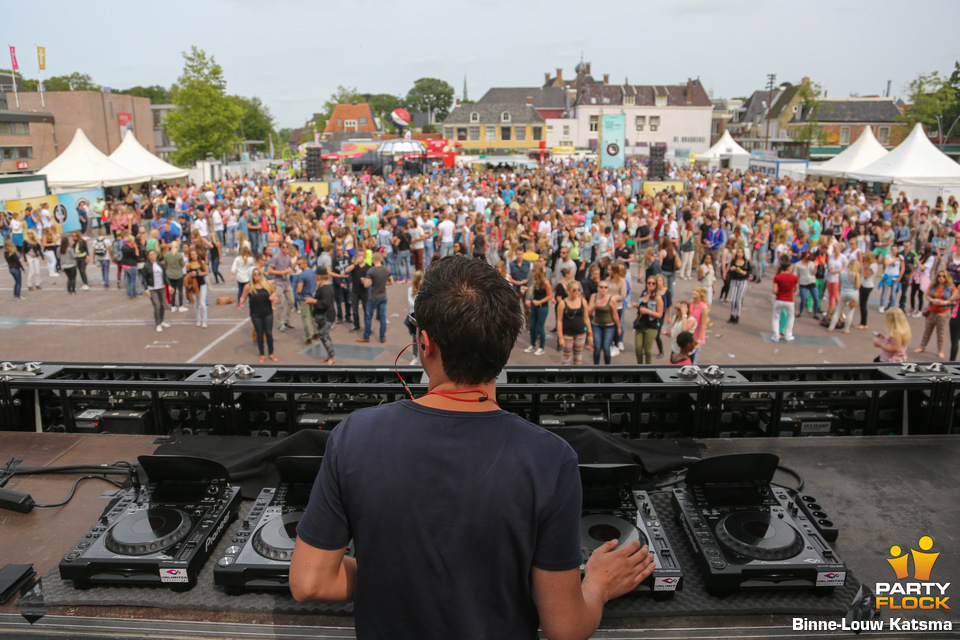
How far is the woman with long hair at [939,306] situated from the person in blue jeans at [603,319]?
5.34 m

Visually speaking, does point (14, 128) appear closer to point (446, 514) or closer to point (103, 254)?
point (103, 254)

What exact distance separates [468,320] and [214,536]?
2270mm

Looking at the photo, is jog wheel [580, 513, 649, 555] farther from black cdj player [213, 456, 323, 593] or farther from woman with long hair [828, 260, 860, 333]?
woman with long hair [828, 260, 860, 333]

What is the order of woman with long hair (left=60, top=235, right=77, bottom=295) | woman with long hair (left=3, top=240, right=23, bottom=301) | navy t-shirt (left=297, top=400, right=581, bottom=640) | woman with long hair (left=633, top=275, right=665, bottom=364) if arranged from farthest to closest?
woman with long hair (left=60, top=235, right=77, bottom=295) → woman with long hair (left=3, top=240, right=23, bottom=301) → woman with long hair (left=633, top=275, right=665, bottom=364) → navy t-shirt (left=297, top=400, right=581, bottom=640)

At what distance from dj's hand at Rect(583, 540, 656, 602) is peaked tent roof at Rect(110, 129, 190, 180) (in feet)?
116

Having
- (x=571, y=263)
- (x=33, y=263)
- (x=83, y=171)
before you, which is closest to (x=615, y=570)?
(x=571, y=263)

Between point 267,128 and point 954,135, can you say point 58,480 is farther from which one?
point 267,128

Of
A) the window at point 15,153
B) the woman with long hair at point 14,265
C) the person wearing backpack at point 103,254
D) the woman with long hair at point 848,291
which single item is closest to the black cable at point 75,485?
the woman with long hair at point 848,291

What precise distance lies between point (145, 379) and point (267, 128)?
127 m

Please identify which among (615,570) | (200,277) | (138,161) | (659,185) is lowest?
(200,277)

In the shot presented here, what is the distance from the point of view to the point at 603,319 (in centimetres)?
1033

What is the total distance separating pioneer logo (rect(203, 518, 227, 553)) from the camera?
A: 306 cm

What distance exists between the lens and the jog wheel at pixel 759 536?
2891 mm

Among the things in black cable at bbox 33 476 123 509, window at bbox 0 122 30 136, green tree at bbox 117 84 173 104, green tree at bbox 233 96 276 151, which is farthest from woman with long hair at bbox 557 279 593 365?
green tree at bbox 117 84 173 104
